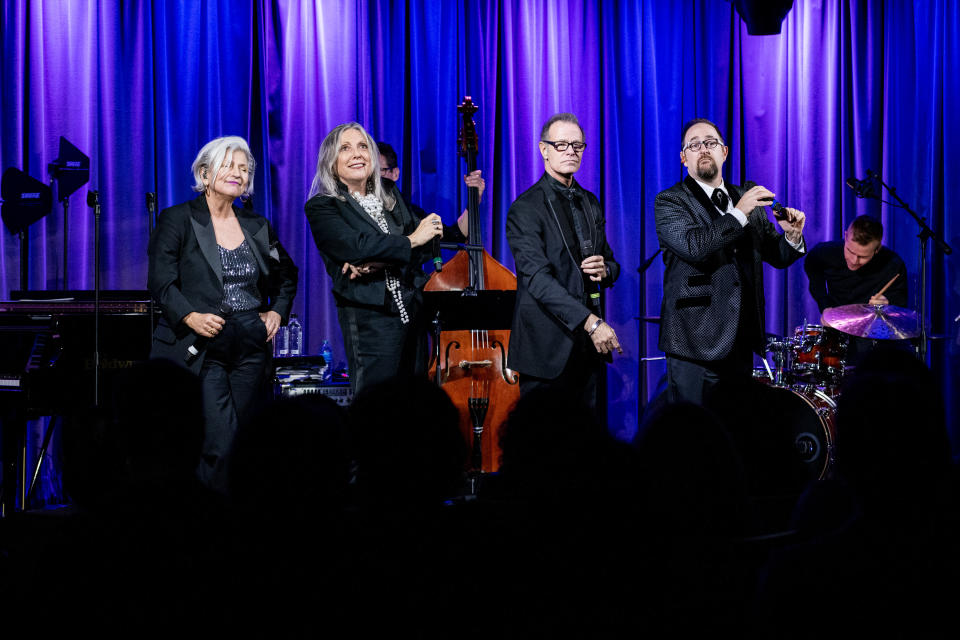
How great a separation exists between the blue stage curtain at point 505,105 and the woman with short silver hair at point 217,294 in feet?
5.09

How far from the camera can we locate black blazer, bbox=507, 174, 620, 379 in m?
3.11

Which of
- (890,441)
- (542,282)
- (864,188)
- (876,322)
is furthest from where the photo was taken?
(864,188)

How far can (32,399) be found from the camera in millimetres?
3287

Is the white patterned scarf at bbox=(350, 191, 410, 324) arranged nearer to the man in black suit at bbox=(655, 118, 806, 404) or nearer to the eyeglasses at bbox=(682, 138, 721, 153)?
the man in black suit at bbox=(655, 118, 806, 404)

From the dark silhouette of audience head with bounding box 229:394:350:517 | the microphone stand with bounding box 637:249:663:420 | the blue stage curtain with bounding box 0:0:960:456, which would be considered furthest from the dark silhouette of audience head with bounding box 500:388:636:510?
the microphone stand with bounding box 637:249:663:420

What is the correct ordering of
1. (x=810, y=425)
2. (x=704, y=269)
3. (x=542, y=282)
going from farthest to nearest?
Answer: (x=810, y=425), (x=704, y=269), (x=542, y=282)

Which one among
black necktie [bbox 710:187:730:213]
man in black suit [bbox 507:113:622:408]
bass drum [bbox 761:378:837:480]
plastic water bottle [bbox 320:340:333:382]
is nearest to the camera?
man in black suit [bbox 507:113:622:408]

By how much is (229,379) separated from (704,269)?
186cm

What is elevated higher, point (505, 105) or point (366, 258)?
point (505, 105)

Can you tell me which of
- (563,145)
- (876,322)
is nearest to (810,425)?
(876,322)

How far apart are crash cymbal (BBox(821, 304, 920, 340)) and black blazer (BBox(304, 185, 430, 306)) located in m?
2.51

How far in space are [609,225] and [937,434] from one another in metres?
4.57

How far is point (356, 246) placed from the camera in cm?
313

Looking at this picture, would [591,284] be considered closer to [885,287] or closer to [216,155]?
[216,155]
